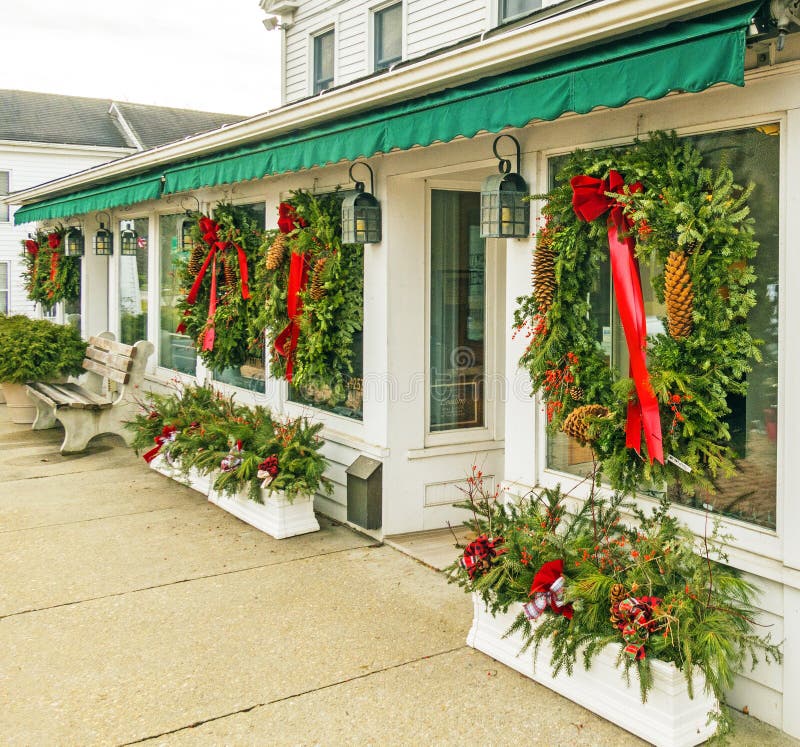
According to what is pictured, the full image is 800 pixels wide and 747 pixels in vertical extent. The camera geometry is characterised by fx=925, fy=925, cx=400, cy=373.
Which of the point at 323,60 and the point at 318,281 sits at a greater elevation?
the point at 323,60

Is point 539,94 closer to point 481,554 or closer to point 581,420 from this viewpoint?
point 581,420

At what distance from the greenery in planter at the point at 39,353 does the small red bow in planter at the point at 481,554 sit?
710 centimetres

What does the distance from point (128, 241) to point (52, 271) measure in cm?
235

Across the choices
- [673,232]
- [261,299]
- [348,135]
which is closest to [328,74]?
[261,299]

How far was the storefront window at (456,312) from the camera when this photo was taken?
614 cm

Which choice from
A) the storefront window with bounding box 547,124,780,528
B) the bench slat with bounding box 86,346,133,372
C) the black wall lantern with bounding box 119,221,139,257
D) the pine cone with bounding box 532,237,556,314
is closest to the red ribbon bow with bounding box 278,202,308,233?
the pine cone with bounding box 532,237,556,314

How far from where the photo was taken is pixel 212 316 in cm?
780

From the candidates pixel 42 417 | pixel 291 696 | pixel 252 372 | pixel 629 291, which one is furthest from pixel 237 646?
pixel 42 417

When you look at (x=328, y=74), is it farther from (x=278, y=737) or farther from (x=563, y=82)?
(x=278, y=737)

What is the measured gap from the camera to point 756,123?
3.56 meters

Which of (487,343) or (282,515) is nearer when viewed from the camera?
(282,515)

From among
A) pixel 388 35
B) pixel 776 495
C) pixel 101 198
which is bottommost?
pixel 776 495

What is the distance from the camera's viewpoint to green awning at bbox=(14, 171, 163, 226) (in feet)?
26.7

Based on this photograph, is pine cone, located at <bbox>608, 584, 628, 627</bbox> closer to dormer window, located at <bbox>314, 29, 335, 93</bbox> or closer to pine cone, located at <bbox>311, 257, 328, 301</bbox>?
pine cone, located at <bbox>311, 257, 328, 301</bbox>
